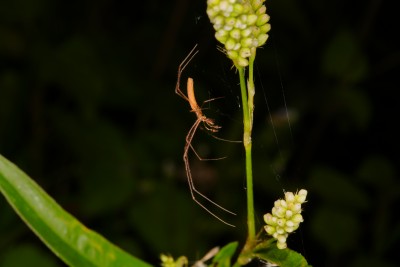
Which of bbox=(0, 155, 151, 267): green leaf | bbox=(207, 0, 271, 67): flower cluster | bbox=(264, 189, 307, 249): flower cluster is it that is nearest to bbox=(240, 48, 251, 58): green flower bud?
bbox=(207, 0, 271, 67): flower cluster

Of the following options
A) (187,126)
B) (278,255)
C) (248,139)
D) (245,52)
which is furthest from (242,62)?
(187,126)

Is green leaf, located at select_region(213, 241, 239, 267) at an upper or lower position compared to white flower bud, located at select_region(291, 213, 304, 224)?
lower

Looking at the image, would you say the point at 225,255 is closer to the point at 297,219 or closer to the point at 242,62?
the point at 297,219

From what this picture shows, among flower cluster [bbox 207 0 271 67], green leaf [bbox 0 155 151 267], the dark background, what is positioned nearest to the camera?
flower cluster [bbox 207 0 271 67]

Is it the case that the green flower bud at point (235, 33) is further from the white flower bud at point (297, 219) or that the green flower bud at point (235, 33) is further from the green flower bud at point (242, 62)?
the white flower bud at point (297, 219)

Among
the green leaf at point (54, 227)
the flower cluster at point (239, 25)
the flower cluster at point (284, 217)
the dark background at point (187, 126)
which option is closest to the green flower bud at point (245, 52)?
the flower cluster at point (239, 25)

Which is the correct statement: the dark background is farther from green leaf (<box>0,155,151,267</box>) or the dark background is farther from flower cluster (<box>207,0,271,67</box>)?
flower cluster (<box>207,0,271,67</box>)
